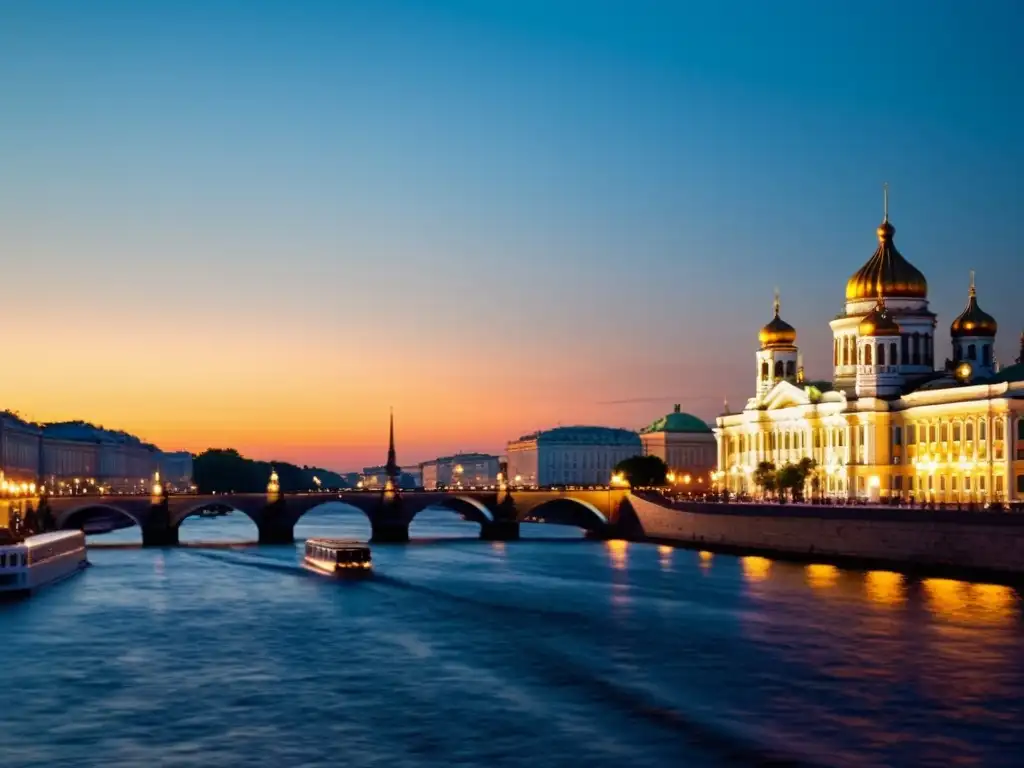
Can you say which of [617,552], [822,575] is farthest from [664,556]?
[822,575]

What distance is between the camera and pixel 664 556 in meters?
89.1

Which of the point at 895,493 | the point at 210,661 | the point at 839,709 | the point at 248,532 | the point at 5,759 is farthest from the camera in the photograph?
the point at 248,532

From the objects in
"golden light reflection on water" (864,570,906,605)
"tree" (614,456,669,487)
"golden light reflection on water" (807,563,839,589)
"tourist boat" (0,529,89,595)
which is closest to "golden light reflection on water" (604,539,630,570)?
"golden light reflection on water" (807,563,839,589)

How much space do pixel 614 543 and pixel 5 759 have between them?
248ft

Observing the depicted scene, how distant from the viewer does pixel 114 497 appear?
340 feet

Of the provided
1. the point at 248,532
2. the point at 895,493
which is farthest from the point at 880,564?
the point at 248,532

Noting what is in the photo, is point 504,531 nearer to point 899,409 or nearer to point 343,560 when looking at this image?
point 899,409

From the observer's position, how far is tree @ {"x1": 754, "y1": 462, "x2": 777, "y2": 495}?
111 m

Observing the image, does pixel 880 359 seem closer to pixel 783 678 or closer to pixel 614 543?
pixel 614 543

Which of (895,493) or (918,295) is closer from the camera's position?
(895,493)

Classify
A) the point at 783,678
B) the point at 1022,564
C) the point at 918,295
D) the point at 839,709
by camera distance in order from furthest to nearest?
the point at 918,295, the point at 1022,564, the point at 783,678, the point at 839,709

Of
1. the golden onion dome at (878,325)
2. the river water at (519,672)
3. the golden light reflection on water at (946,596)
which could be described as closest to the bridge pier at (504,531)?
the golden onion dome at (878,325)

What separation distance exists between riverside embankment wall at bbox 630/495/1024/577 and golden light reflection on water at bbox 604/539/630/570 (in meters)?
3.76

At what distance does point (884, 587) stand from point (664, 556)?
25.9 metres
